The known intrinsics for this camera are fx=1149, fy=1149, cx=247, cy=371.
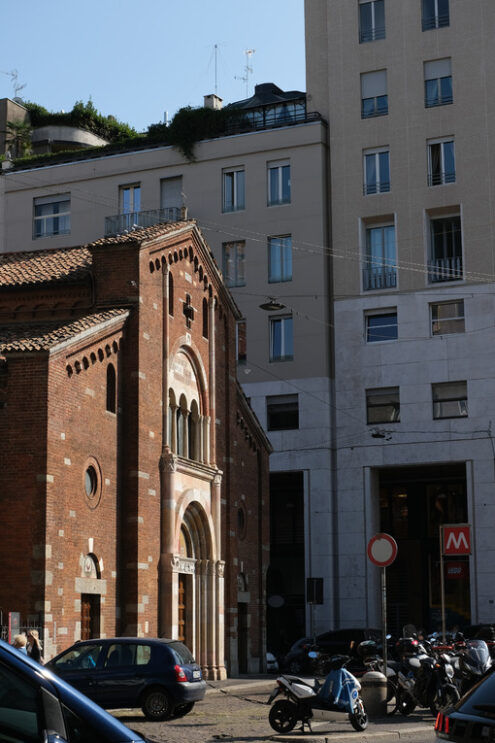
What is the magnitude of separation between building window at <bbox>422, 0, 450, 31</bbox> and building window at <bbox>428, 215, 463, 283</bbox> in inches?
316

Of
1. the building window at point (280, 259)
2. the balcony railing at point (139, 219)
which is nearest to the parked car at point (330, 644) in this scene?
the building window at point (280, 259)

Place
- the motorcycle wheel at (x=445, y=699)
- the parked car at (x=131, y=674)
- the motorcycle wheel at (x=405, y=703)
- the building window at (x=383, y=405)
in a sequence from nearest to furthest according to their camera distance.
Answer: the motorcycle wheel at (x=445, y=699)
the motorcycle wheel at (x=405, y=703)
the parked car at (x=131, y=674)
the building window at (x=383, y=405)

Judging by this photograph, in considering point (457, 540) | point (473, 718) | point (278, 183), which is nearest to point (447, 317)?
point (278, 183)

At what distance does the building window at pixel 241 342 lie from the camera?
157 feet

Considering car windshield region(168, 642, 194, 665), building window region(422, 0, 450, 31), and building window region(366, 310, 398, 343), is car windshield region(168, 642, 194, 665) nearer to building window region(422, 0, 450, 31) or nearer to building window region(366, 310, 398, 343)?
building window region(366, 310, 398, 343)

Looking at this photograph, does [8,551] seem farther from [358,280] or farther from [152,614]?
[358,280]

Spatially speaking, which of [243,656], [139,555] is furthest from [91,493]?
[243,656]

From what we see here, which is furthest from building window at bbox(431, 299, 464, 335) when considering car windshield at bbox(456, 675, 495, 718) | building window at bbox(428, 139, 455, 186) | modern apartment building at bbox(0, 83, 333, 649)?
car windshield at bbox(456, 675, 495, 718)

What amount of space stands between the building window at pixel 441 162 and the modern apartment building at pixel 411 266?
0.19 feet

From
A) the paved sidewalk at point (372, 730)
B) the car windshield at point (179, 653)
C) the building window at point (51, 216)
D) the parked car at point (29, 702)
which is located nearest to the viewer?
the parked car at point (29, 702)

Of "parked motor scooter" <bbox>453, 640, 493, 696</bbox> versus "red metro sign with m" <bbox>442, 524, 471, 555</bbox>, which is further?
"red metro sign with m" <bbox>442, 524, 471, 555</bbox>

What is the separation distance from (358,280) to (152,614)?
20.9 m

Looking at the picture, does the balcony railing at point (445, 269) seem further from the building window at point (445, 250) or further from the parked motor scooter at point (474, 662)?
the parked motor scooter at point (474, 662)

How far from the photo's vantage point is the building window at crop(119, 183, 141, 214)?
1994 inches
